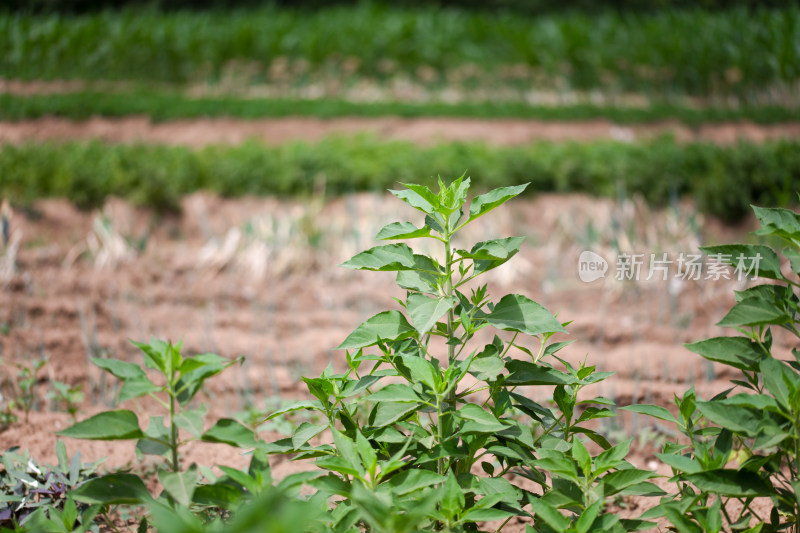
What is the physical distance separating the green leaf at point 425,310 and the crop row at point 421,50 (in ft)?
21.3

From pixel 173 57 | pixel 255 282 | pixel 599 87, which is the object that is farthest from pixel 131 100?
pixel 599 87

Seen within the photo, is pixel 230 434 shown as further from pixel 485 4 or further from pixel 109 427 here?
pixel 485 4

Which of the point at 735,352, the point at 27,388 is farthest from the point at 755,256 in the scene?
the point at 27,388

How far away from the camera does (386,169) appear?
5340 millimetres

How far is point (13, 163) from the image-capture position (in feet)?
16.0

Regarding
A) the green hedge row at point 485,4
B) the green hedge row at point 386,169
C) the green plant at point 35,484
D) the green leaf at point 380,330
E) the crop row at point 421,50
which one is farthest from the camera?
the green hedge row at point 485,4

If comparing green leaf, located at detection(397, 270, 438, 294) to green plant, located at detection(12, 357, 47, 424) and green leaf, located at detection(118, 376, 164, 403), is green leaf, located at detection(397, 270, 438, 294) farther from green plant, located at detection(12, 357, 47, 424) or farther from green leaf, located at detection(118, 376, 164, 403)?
green plant, located at detection(12, 357, 47, 424)

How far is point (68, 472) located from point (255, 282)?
2.72 meters

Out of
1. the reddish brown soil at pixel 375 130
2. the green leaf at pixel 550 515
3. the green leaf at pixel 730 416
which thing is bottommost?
the green leaf at pixel 550 515

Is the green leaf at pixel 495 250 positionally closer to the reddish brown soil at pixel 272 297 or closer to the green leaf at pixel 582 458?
the green leaf at pixel 582 458

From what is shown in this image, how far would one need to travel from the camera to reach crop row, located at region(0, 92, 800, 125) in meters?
6.76

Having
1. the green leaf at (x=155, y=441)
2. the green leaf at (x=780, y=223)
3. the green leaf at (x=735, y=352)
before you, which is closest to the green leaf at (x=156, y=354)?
the green leaf at (x=155, y=441)

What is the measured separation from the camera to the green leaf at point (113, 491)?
1202 mm

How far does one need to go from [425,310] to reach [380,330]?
0.42 feet
